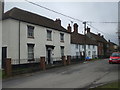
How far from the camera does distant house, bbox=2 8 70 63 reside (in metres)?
20.0

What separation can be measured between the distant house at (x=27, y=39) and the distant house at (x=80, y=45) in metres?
10.3

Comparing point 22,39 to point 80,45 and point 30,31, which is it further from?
point 80,45

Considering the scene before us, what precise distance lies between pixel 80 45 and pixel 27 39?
951 inches

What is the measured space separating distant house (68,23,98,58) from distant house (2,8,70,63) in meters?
10.3

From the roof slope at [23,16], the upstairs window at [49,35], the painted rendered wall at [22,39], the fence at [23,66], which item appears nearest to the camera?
the fence at [23,66]

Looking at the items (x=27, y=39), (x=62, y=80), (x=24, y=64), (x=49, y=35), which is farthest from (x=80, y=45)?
(x=62, y=80)

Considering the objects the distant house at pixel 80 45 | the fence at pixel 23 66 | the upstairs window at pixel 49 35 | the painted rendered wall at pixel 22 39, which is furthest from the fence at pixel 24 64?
the distant house at pixel 80 45

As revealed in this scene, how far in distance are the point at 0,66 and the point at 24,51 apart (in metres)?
3.55

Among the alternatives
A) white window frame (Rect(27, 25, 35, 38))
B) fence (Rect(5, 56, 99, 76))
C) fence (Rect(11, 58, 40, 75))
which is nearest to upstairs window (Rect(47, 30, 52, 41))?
white window frame (Rect(27, 25, 35, 38))

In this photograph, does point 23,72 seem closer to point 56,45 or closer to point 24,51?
point 24,51

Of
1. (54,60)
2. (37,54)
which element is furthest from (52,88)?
(54,60)

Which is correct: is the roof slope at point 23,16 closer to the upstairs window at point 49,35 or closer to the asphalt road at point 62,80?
the upstairs window at point 49,35

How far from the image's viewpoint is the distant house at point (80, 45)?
39.9 meters

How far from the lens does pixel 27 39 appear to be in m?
22.0
